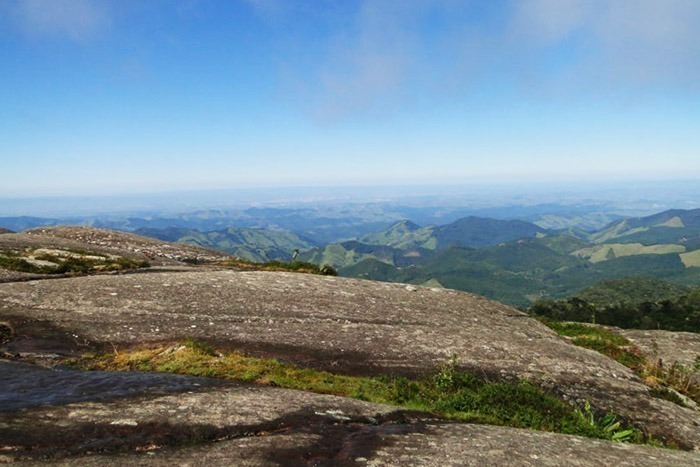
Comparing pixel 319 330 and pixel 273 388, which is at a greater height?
pixel 273 388

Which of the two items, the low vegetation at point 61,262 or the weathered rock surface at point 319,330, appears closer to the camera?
the weathered rock surface at point 319,330

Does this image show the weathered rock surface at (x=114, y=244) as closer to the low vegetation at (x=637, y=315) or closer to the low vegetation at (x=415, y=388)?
the low vegetation at (x=415, y=388)

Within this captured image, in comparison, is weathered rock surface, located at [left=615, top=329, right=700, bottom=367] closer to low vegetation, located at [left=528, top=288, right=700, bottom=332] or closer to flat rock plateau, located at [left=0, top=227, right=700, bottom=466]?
flat rock plateau, located at [left=0, top=227, right=700, bottom=466]

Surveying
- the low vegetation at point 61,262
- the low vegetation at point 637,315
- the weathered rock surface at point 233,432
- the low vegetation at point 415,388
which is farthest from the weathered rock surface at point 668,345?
the low vegetation at point 637,315

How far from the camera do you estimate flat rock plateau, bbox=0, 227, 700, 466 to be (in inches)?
394

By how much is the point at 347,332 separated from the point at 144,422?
13.0 meters

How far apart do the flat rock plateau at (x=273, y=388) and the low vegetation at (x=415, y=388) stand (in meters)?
1.22

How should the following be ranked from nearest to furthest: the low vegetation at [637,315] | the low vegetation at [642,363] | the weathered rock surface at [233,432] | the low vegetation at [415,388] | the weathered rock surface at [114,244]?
1. the weathered rock surface at [233,432]
2. the low vegetation at [415,388]
3. the low vegetation at [642,363]
4. the weathered rock surface at [114,244]
5. the low vegetation at [637,315]

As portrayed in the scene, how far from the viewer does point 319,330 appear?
883 inches

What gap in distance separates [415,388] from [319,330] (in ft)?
22.8

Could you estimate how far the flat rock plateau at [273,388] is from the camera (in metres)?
10.0

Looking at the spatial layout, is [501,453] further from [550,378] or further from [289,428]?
[550,378]

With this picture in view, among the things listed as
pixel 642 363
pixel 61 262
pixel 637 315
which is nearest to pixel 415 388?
pixel 642 363

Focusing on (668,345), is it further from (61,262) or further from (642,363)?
(61,262)
